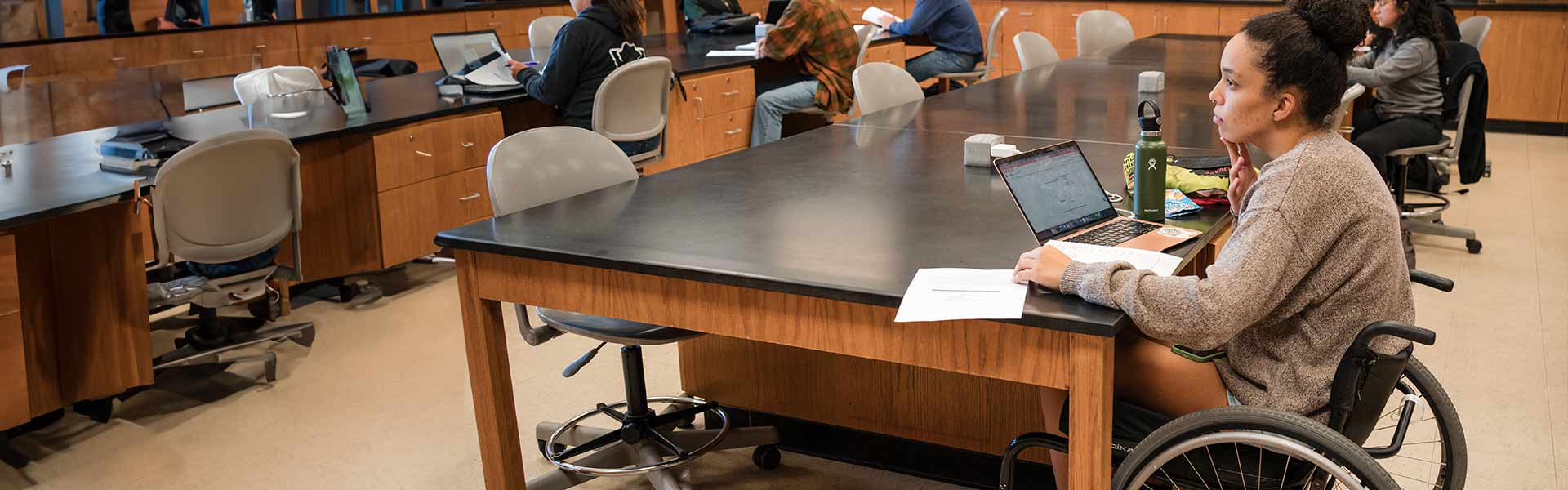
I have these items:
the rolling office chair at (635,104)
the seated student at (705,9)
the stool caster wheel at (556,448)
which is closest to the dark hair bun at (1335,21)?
the stool caster wheel at (556,448)

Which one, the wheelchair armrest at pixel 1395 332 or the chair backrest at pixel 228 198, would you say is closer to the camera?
the wheelchair armrest at pixel 1395 332

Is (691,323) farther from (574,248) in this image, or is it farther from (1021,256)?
(1021,256)

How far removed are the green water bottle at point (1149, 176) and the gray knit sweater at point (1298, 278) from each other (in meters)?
0.52

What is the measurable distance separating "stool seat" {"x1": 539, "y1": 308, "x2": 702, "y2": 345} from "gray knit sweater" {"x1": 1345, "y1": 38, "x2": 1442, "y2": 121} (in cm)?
324

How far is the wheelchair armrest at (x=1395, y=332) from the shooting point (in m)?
1.64

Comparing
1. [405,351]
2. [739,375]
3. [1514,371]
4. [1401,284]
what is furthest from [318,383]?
[1514,371]

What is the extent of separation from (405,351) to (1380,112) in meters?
3.69

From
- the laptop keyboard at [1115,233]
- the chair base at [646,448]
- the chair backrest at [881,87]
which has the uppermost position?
the chair backrest at [881,87]

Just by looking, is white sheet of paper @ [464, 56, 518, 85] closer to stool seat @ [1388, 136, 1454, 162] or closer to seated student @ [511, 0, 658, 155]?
seated student @ [511, 0, 658, 155]

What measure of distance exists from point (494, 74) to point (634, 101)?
686 millimetres

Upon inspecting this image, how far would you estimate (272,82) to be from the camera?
4758 mm

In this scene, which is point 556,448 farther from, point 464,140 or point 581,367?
point 464,140

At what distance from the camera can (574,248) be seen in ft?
7.04

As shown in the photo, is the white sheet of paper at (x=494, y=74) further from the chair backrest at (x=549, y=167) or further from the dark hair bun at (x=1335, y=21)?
the dark hair bun at (x=1335, y=21)
